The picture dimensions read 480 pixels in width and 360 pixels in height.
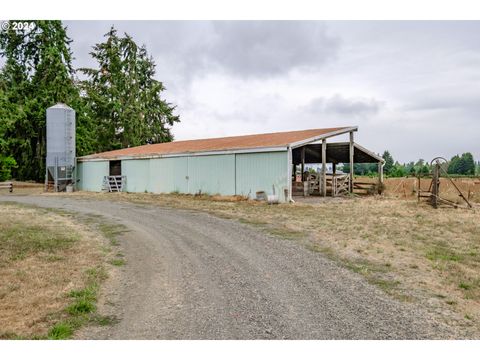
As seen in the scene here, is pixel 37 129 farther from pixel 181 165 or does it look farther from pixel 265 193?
pixel 265 193

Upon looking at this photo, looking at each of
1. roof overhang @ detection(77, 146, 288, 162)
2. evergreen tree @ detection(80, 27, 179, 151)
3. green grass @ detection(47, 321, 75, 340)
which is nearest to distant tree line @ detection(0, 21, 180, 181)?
evergreen tree @ detection(80, 27, 179, 151)

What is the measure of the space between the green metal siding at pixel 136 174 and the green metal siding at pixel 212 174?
4.26m

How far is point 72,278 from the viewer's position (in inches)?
240

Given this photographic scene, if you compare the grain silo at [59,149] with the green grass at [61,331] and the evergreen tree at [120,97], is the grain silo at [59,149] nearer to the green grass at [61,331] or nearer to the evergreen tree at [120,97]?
the evergreen tree at [120,97]

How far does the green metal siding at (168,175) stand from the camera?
22109 mm

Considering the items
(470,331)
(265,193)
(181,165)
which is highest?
(181,165)

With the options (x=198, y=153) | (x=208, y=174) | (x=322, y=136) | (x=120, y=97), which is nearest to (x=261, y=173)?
(x=208, y=174)

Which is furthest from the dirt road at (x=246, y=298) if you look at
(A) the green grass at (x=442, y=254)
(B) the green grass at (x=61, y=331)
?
(A) the green grass at (x=442, y=254)

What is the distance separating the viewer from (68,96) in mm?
35250

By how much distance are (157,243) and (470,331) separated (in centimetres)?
648

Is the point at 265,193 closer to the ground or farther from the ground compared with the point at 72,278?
farther from the ground

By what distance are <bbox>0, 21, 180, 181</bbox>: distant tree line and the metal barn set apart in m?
9.56

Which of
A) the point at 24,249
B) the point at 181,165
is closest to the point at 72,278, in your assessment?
the point at 24,249

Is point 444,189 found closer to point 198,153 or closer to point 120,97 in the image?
point 198,153
